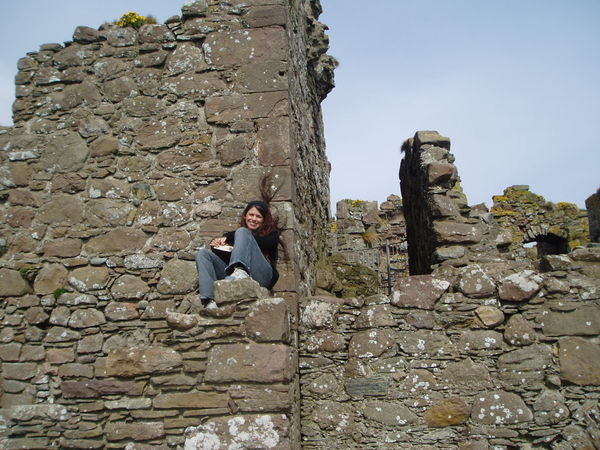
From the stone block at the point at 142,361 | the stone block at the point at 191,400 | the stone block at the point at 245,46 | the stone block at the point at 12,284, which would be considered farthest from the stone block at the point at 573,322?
the stone block at the point at 12,284

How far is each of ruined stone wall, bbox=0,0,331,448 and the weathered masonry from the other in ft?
0.06

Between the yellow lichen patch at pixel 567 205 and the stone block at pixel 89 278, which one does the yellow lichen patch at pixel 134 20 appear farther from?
the yellow lichen patch at pixel 567 205

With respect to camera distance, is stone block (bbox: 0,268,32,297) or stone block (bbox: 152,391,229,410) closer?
stone block (bbox: 152,391,229,410)

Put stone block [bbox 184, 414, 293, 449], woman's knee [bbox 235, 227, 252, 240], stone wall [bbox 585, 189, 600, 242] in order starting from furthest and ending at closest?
stone wall [bbox 585, 189, 600, 242]
woman's knee [bbox 235, 227, 252, 240]
stone block [bbox 184, 414, 293, 449]

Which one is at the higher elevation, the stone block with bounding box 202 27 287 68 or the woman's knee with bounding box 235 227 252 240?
the stone block with bounding box 202 27 287 68

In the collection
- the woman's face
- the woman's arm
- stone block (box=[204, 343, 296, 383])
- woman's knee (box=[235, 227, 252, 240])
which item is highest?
the woman's face

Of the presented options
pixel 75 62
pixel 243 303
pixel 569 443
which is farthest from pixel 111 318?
pixel 569 443

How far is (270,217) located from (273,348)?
1.33 meters

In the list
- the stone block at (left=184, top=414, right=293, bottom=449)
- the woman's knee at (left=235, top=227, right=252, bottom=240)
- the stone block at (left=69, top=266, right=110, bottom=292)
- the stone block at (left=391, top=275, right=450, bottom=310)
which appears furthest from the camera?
the stone block at (left=69, top=266, right=110, bottom=292)

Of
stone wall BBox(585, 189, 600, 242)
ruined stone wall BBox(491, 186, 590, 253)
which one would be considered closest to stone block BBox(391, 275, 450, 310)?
stone wall BBox(585, 189, 600, 242)

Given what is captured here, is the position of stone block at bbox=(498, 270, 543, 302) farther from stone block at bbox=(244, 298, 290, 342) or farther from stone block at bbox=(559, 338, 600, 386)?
stone block at bbox=(244, 298, 290, 342)

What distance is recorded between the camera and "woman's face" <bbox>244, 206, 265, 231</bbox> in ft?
14.7

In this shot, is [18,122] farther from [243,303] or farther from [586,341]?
→ [586,341]

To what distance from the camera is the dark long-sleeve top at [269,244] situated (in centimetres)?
443
